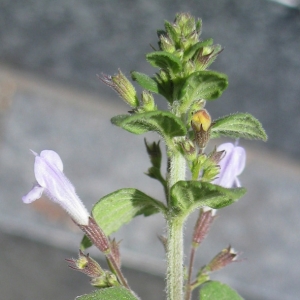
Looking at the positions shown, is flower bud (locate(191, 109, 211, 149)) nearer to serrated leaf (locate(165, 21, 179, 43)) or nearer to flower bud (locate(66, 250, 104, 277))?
serrated leaf (locate(165, 21, 179, 43))

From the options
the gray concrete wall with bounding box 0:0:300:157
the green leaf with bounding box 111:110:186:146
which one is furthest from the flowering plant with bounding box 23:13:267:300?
the gray concrete wall with bounding box 0:0:300:157

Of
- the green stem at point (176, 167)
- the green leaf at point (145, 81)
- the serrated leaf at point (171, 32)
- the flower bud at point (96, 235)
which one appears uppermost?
the serrated leaf at point (171, 32)

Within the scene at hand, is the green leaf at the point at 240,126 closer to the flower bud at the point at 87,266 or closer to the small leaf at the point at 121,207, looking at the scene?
the small leaf at the point at 121,207

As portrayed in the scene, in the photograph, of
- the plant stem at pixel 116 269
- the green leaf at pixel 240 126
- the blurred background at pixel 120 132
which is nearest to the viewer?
the green leaf at pixel 240 126

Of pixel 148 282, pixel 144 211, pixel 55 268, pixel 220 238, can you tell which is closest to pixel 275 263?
pixel 220 238

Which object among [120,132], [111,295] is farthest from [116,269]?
[120,132]

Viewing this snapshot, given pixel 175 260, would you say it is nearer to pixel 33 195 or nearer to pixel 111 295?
pixel 111 295

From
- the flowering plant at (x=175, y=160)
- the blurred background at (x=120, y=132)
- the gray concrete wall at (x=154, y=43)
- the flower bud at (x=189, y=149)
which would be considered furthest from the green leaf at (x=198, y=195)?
the gray concrete wall at (x=154, y=43)
